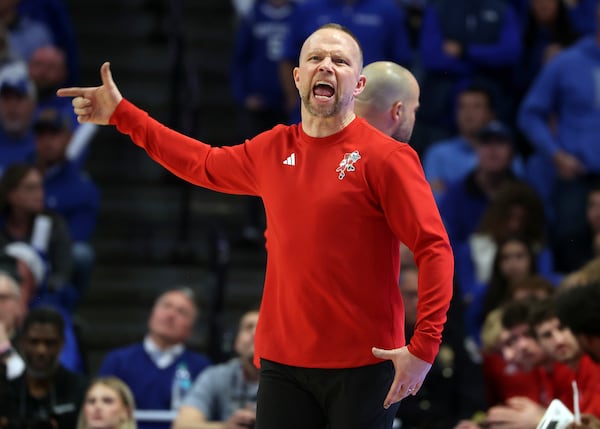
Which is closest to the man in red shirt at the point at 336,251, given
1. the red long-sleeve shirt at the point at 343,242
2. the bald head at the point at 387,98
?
the red long-sleeve shirt at the point at 343,242

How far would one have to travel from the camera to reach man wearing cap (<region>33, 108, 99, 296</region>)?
9.05 metres

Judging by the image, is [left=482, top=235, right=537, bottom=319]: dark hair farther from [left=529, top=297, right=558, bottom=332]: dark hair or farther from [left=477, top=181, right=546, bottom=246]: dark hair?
[left=529, top=297, right=558, bottom=332]: dark hair

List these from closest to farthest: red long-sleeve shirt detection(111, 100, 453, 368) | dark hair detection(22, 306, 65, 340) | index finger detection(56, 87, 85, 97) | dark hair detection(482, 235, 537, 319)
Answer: red long-sleeve shirt detection(111, 100, 453, 368) < index finger detection(56, 87, 85, 97) < dark hair detection(22, 306, 65, 340) < dark hair detection(482, 235, 537, 319)

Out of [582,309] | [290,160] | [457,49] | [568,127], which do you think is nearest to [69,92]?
[290,160]

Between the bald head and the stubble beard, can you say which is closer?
the stubble beard

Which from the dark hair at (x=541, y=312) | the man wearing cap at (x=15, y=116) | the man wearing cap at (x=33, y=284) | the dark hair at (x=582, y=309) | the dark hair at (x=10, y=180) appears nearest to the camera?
the dark hair at (x=582, y=309)

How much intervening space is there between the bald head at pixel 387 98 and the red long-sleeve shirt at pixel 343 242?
556 mm

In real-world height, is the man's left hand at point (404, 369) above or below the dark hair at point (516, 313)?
below

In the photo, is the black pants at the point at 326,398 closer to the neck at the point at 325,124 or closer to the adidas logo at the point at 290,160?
the adidas logo at the point at 290,160

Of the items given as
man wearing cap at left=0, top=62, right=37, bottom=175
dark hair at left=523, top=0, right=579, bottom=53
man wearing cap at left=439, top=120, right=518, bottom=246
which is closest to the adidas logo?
man wearing cap at left=439, top=120, right=518, bottom=246

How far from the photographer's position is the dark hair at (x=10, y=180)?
835 centimetres

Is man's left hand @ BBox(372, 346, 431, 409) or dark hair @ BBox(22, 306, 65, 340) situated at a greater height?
dark hair @ BBox(22, 306, 65, 340)

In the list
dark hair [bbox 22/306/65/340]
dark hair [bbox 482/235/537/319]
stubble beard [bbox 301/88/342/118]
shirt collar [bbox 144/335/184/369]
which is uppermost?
stubble beard [bbox 301/88/342/118]

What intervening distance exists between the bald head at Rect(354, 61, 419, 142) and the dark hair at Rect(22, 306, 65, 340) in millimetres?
3126
